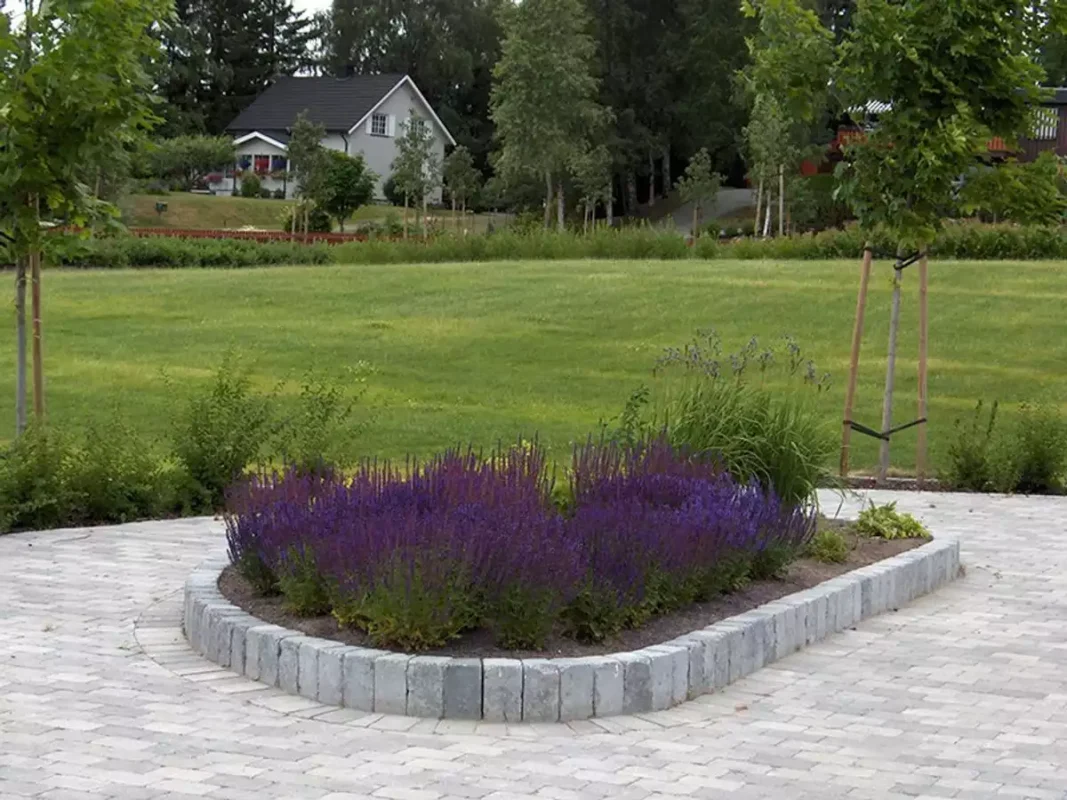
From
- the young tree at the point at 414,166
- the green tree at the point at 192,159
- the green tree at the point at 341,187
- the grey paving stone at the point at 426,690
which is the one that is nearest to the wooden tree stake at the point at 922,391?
the grey paving stone at the point at 426,690

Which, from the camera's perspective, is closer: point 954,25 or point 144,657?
point 144,657

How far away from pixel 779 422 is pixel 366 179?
4040 centimetres

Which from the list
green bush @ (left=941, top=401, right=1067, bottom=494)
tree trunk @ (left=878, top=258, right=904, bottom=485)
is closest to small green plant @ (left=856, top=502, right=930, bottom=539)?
→ tree trunk @ (left=878, top=258, right=904, bottom=485)

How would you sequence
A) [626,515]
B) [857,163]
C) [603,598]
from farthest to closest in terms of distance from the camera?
[857,163] → [626,515] → [603,598]

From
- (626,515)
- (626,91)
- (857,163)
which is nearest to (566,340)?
(857,163)

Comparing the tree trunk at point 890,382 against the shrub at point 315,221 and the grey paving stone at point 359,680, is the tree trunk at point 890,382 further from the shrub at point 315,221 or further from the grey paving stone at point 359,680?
the shrub at point 315,221

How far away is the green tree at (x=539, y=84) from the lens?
165 feet

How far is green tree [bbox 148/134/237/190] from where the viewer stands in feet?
192

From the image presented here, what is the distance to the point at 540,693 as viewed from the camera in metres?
6.13

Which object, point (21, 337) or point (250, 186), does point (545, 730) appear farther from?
point (250, 186)

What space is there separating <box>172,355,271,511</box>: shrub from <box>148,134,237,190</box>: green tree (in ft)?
159

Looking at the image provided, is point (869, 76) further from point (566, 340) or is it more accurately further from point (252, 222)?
point (252, 222)

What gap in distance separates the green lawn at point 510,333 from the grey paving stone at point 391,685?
23.4 ft

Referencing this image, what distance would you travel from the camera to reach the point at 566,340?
2062 cm
